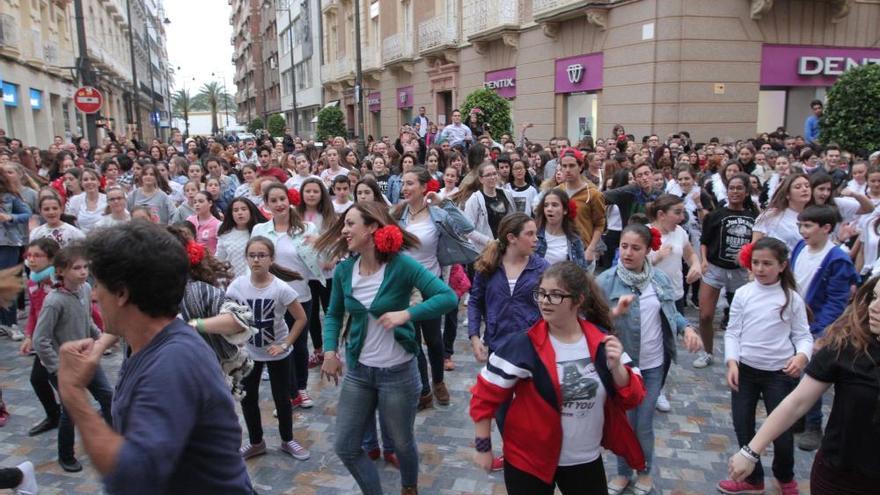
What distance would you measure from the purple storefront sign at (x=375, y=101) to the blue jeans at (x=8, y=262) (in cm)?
2919

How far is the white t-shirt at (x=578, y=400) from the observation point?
9.79ft

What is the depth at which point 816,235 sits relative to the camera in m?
4.83

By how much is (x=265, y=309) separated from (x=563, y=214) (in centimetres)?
250

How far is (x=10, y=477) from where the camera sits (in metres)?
3.13

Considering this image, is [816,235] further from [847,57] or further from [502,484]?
[847,57]

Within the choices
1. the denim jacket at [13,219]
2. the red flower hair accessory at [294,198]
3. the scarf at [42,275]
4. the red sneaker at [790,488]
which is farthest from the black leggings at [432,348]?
the denim jacket at [13,219]

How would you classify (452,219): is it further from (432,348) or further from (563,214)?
(432,348)

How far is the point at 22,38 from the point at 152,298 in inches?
1082

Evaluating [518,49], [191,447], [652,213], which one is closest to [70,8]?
[518,49]

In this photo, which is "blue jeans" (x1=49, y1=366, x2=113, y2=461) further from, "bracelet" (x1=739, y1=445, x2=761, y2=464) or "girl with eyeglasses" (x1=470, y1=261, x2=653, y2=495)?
"bracelet" (x1=739, y1=445, x2=761, y2=464)

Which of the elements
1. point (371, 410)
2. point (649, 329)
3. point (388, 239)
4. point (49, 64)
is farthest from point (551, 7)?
point (49, 64)

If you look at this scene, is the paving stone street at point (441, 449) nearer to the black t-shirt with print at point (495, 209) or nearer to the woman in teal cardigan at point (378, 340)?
the woman in teal cardigan at point (378, 340)

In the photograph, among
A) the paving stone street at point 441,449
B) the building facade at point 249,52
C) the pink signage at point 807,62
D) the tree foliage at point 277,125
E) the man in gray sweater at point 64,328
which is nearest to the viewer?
the paving stone street at point 441,449

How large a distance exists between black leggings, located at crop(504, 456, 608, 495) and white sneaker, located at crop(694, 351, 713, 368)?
12.4 feet
